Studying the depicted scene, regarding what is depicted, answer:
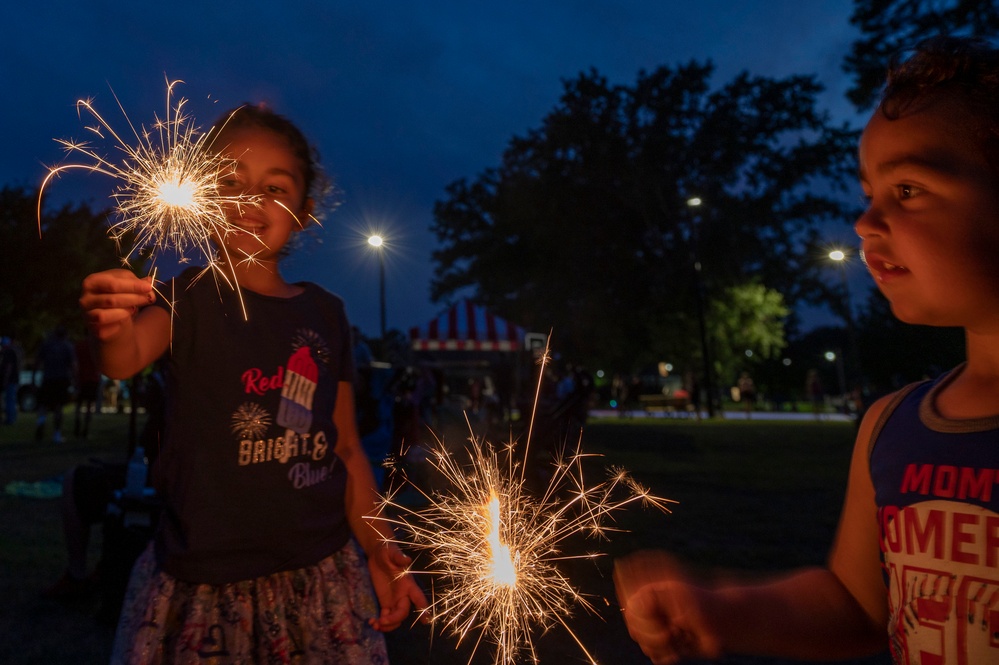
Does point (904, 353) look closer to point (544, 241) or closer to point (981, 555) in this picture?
point (544, 241)

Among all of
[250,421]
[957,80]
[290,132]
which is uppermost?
[290,132]

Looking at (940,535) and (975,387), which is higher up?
(975,387)

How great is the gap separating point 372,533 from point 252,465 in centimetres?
40

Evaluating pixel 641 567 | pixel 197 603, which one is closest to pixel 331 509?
pixel 197 603

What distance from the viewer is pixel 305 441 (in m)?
1.64

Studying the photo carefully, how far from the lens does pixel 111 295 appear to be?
1.23 meters

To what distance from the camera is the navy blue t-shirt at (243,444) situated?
1.46m

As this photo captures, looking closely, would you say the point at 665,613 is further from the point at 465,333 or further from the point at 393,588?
the point at 465,333

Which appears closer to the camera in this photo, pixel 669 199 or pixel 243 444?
pixel 243 444

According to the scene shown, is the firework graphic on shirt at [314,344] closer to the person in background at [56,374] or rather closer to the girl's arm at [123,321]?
the girl's arm at [123,321]

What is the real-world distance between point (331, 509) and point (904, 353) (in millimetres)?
57305

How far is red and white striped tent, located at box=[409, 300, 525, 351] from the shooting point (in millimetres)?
17373

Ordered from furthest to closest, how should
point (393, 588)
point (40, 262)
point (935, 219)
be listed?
point (40, 262) < point (393, 588) < point (935, 219)

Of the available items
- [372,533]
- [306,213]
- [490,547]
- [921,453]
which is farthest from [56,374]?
[921,453]
